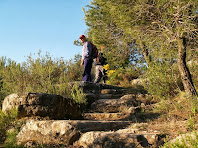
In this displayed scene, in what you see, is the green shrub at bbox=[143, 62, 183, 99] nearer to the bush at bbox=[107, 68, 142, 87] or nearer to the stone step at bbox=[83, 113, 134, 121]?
the stone step at bbox=[83, 113, 134, 121]

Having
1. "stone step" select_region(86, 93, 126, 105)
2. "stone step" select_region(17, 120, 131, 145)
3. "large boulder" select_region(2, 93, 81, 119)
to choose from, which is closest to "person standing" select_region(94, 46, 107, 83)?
"stone step" select_region(86, 93, 126, 105)

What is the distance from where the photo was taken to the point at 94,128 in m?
3.96

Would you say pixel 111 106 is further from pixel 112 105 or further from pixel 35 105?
pixel 35 105

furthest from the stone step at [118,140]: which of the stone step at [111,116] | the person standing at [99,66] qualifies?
the person standing at [99,66]

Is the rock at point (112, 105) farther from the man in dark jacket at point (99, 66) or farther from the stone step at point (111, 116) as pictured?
the man in dark jacket at point (99, 66)

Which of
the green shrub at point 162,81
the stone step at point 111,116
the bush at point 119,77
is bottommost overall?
the stone step at point 111,116

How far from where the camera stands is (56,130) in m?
3.71

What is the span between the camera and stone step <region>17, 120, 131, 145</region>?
355 centimetres

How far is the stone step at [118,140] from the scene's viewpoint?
3.24 m

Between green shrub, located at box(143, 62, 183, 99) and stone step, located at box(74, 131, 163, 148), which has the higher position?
green shrub, located at box(143, 62, 183, 99)

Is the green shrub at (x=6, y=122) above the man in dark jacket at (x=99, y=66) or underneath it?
underneath

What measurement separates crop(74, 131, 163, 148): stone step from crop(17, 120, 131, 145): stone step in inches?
10.4

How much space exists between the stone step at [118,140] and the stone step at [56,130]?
10.4 inches

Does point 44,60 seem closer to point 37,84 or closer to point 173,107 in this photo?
point 37,84
